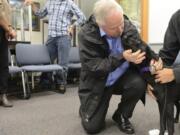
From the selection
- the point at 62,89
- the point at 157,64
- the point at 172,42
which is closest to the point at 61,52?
the point at 62,89

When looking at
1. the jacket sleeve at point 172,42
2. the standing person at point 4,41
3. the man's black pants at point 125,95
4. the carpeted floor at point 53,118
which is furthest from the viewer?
the standing person at point 4,41

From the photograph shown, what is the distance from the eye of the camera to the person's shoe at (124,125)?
2.15 meters

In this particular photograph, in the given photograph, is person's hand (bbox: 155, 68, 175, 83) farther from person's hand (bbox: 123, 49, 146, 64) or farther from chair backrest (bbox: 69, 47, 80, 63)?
chair backrest (bbox: 69, 47, 80, 63)

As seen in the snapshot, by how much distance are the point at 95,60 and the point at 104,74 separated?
0.11 m

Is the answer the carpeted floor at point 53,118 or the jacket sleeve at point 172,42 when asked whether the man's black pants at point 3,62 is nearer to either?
the carpeted floor at point 53,118

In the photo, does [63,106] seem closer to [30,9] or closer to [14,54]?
[14,54]

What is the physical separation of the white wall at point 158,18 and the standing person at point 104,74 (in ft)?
8.30

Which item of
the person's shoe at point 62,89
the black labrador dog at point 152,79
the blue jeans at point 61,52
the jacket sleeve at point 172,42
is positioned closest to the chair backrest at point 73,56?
the blue jeans at point 61,52

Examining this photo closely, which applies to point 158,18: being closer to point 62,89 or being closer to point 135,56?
point 62,89

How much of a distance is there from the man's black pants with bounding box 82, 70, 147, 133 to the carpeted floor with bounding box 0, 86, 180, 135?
75 mm

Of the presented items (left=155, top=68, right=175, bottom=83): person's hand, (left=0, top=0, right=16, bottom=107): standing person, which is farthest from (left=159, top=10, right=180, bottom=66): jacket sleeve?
(left=0, top=0, right=16, bottom=107): standing person

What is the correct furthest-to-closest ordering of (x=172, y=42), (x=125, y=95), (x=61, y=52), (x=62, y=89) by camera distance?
(x=61, y=52) → (x=62, y=89) → (x=125, y=95) → (x=172, y=42)

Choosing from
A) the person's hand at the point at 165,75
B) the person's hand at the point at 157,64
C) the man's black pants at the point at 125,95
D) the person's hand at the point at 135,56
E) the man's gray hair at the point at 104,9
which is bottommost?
the man's black pants at the point at 125,95

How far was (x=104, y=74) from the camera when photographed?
2.02 metres
